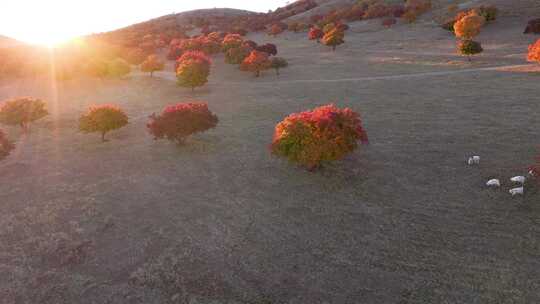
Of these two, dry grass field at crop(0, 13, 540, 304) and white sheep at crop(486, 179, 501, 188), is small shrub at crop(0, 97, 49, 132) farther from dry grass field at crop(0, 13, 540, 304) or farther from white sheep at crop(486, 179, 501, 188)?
white sheep at crop(486, 179, 501, 188)

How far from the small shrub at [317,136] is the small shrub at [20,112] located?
26.5 metres

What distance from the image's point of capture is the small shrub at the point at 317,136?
22.3 meters

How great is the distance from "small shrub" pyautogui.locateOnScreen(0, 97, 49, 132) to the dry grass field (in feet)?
5.01

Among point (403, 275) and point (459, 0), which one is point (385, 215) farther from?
point (459, 0)

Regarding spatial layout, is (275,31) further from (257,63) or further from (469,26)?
(469,26)

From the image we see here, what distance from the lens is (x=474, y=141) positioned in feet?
86.9

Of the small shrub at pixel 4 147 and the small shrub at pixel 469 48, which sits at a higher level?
the small shrub at pixel 469 48

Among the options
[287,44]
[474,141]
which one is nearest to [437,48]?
[287,44]

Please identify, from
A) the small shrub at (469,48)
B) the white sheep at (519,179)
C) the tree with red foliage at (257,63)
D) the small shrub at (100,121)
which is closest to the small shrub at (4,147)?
the small shrub at (100,121)

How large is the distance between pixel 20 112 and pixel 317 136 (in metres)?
30.0

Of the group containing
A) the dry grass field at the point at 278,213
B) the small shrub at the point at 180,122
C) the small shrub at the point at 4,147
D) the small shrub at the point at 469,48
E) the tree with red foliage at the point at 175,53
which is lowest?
the dry grass field at the point at 278,213

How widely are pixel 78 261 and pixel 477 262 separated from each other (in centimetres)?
1771

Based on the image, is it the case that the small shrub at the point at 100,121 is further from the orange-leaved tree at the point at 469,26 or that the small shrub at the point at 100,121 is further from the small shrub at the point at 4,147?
the orange-leaved tree at the point at 469,26

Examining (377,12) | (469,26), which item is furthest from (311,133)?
(377,12)
